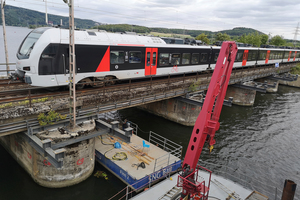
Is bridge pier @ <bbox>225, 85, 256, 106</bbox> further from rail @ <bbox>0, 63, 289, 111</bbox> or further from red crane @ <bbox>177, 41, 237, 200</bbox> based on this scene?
red crane @ <bbox>177, 41, 237, 200</bbox>

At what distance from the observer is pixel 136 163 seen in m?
12.0

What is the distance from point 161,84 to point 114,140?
21.1 feet

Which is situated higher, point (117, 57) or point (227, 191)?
point (117, 57)

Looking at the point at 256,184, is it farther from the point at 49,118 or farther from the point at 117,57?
the point at 49,118

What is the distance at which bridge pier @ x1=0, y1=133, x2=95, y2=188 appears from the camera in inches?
408

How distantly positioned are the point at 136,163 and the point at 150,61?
28.9ft

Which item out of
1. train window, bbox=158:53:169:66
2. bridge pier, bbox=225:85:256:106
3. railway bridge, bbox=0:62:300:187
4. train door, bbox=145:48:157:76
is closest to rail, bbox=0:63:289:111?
railway bridge, bbox=0:62:300:187

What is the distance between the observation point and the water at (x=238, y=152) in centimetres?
1109

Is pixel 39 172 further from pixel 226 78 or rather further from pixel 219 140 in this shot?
pixel 219 140

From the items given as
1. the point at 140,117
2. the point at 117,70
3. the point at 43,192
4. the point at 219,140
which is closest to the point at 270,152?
the point at 219,140

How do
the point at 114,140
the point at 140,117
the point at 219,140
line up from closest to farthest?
the point at 114,140
the point at 219,140
the point at 140,117

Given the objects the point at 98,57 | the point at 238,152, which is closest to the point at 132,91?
the point at 98,57

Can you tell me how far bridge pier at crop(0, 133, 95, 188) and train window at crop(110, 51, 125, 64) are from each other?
6093mm

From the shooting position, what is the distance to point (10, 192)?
10.9 m
